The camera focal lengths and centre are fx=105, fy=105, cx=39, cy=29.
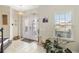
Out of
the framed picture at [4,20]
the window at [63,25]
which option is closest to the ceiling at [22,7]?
the framed picture at [4,20]

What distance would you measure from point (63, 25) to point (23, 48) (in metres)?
0.77

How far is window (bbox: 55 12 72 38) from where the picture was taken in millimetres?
1714

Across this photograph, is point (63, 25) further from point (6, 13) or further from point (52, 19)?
point (6, 13)

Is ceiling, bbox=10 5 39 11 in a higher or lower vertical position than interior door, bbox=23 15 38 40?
higher

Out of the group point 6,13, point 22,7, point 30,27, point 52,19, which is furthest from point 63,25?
point 6,13

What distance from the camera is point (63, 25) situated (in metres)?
1.75

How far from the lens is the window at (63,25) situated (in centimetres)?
171

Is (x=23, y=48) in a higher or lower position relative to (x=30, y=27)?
lower

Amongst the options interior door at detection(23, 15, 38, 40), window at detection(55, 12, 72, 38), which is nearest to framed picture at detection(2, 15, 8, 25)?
interior door at detection(23, 15, 38, 40)

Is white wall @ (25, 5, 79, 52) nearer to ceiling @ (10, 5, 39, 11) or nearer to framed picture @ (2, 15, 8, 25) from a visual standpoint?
ceiling @ (10, 5, 39, 11)

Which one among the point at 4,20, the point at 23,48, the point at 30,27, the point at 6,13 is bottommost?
the point at 23,48

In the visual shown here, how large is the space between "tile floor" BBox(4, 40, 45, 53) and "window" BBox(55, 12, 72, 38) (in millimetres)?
386
